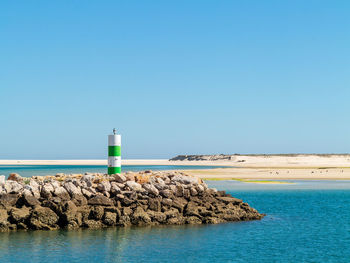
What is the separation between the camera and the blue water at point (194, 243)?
17.0 metres

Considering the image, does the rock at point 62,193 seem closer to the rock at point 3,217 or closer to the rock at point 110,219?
the rock at point 110,219

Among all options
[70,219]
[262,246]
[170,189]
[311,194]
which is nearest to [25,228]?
[70,219]

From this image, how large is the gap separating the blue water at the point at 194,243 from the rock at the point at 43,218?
18.1 inches

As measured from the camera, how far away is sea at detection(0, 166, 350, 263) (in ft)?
55.9

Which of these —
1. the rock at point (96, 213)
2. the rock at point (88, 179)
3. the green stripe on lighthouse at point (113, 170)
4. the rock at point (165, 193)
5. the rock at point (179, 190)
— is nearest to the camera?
the rock at point (96, 213)

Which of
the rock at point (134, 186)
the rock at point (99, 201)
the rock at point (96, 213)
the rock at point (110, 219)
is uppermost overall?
the rock at point (134, 186)

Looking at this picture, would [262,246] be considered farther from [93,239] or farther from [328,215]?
[328,215]

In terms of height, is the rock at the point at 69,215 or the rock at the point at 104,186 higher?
the rock at the point at 104,186

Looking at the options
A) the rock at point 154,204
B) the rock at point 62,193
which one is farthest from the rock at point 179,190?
the rock at point 62,193

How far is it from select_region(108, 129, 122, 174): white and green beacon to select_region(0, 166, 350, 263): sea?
16.9 ft

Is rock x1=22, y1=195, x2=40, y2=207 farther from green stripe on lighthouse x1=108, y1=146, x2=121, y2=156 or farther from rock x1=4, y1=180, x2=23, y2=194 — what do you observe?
green stripe on lighthouse x1=108, y1=146, x2=121, y2=156

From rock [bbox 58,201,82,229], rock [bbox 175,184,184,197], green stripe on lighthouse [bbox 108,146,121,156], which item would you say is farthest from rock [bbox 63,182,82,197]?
rock [bbox 175,184,184,197]

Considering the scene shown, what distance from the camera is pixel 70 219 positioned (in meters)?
21.1

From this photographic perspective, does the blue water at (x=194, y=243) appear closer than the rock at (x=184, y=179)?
Yes
